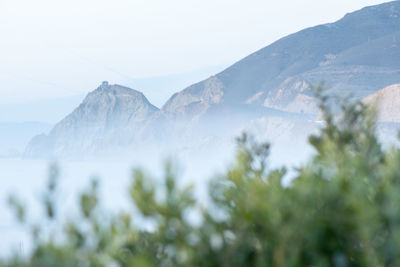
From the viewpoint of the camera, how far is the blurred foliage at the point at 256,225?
3619 mm

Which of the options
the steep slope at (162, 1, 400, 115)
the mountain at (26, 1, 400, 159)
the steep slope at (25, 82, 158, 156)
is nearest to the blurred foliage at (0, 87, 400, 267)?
the mountain at (26, 1, 400, 159)

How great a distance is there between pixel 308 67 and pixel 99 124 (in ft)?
190

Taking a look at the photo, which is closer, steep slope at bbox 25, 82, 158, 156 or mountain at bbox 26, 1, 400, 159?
mountain at bbox 26, 1, 400, 159

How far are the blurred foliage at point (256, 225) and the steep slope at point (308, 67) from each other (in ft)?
298

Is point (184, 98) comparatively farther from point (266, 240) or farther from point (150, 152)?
point (266, 240)

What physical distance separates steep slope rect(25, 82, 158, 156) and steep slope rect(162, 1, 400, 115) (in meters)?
10.8

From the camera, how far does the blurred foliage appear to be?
3619mm

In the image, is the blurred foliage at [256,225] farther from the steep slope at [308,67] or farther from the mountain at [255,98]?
the steep slope at [308,67]

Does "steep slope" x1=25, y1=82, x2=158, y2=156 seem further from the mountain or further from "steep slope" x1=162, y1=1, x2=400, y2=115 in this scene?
"steep slope" x1=162, y1=1, x2=400, y2=115

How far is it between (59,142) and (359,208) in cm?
14760

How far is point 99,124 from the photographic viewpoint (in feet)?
484

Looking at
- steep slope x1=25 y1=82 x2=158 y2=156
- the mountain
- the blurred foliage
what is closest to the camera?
the blurred foliage

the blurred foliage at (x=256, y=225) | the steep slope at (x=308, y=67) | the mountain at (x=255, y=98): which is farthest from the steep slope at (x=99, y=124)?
the blurred foliage at (x=256, y=225)

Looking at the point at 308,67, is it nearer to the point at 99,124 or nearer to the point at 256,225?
the point at 99,124
